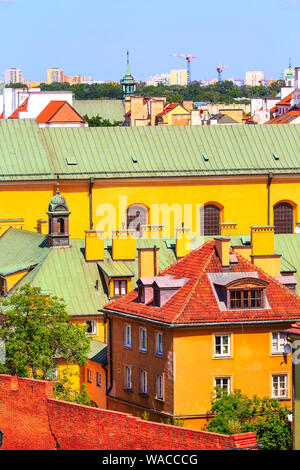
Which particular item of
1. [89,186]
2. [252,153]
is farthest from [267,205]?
[89,186]

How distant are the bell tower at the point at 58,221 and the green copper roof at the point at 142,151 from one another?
15.9 ft

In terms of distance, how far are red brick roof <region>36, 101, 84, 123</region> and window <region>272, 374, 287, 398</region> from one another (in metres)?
97.6

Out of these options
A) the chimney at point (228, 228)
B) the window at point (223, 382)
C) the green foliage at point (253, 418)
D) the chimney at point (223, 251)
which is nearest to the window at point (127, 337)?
the chimney at point (223, 251)

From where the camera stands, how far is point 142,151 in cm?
7906

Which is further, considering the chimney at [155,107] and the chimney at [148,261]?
the chimney at [155,107]

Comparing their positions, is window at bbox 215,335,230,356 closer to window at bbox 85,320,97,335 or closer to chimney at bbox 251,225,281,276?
chimney at bbox 251,225,281,276

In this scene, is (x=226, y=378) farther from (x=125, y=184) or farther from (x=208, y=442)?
(x=125, y=184)

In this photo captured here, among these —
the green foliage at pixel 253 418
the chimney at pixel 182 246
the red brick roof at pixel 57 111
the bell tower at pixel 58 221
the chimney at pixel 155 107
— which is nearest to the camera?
the green foliage at pixel 253 418

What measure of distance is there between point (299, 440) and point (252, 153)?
Answer: 3882 cm

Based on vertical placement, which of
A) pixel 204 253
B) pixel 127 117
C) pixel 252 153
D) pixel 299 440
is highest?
pixel 127 117

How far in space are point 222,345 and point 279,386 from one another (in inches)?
85.1

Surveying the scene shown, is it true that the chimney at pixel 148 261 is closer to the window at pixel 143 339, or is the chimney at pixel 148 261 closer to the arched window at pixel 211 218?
the window at pixel 143 339

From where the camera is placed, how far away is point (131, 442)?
134 feet

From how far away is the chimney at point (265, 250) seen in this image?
62.7 metres
